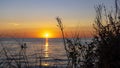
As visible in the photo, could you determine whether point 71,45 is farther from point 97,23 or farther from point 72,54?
point 97,23

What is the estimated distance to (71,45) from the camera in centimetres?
678

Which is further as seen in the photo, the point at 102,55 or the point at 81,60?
the point at 81,60

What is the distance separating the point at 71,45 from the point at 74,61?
0.40m

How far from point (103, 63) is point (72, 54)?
902mm

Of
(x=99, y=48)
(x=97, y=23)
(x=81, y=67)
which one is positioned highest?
(x=97, y=23)

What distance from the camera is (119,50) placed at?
19.7ft

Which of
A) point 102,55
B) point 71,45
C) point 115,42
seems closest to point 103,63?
point 102,55

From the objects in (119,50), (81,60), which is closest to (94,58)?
(81,60)

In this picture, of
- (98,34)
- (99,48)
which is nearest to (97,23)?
(98,34)

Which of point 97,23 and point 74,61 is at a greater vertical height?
point 97,23

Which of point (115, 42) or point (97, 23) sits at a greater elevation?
point (97, 23)

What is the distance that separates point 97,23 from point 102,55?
1.00 meters

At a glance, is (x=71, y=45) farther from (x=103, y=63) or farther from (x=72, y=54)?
(x=103, y=63)

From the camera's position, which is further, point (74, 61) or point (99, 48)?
point (74, 61)
